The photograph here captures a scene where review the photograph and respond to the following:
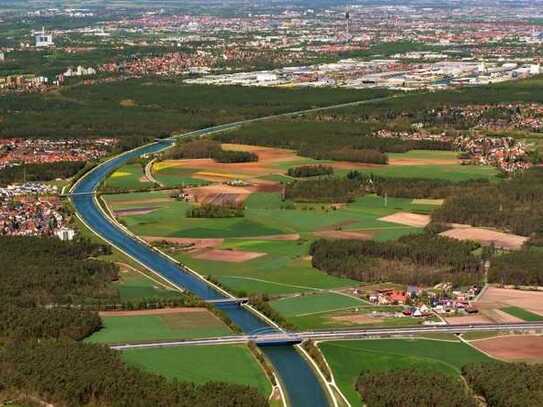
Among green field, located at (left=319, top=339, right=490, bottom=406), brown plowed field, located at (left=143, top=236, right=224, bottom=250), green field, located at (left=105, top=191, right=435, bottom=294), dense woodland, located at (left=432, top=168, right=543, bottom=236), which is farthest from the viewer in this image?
dense woodland, located at (left=432, top=168, right=543, bottom=236)

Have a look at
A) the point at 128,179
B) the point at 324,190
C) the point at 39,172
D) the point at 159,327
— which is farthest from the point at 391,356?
the point at 39,172

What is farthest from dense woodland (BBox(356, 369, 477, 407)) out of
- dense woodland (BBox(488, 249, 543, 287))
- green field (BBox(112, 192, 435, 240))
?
green field (BBox(112, 192, 435, 240))

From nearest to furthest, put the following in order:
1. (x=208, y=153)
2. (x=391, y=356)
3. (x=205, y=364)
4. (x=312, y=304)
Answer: (x=205, y=364) → (x=391, y=356) → (x=312, y=304) → (x=208, y=153)

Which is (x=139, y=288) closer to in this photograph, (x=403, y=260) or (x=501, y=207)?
(x=403, y=260)

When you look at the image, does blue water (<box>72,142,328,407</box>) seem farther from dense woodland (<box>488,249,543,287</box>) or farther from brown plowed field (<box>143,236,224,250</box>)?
dense woodland (<box>488,249,543,287</box>)

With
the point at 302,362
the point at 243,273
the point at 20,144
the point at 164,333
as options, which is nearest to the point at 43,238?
the point at 243,273

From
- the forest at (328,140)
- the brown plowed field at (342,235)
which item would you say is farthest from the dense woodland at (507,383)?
the forest at (328,140)

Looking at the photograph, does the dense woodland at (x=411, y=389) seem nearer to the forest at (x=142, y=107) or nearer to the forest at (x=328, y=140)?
the forest at (x=328, y=140)
